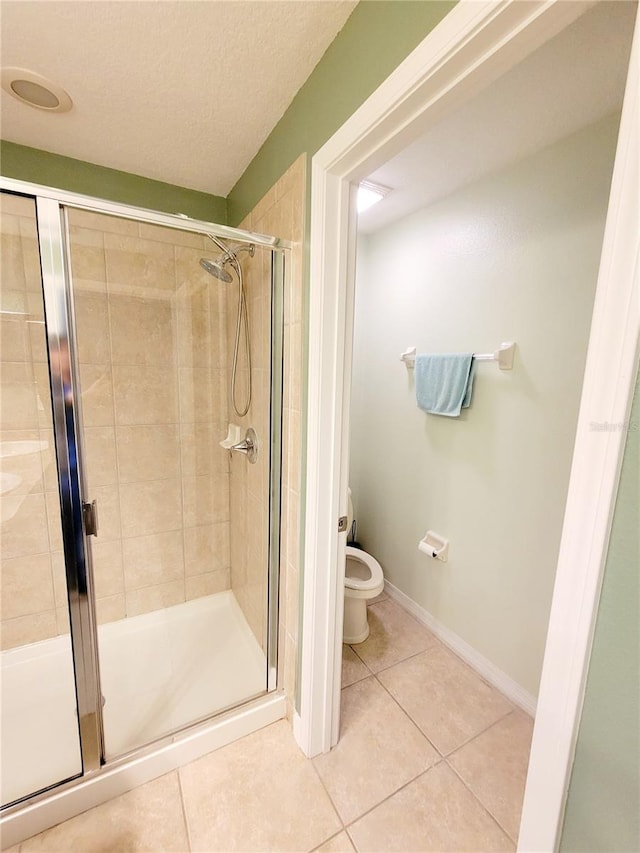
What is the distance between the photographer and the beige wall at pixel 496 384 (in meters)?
1.37

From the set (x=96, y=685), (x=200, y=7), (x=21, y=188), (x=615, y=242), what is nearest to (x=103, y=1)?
(x=200, y=7)

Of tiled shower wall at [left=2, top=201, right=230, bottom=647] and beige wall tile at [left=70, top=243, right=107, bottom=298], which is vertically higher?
beige wall tile at [left=70, top=243, right=107, bottom=298]

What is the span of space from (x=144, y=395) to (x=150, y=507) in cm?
61

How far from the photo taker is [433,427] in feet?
6.52

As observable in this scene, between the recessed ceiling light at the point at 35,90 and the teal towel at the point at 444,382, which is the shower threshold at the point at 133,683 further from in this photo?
the recessed ceiling light at the point at 35,90

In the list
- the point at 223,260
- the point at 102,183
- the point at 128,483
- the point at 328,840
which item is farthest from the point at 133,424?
the point at 328,840

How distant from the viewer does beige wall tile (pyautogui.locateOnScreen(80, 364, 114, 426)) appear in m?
1.68

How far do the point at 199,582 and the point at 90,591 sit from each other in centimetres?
98

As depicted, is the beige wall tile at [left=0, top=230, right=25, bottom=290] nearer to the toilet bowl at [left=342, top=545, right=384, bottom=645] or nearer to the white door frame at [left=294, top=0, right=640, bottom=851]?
the white door frame at [left=294, top=0, right=640, bottom=851]

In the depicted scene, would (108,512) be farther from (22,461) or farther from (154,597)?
(154,597)

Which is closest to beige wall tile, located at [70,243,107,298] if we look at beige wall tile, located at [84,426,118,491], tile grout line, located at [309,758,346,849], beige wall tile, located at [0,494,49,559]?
beige wall tile, located at [84,426,118,491]

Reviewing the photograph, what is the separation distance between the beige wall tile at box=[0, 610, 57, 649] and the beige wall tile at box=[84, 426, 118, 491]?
71 centimetres

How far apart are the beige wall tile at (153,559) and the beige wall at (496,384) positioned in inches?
52.2

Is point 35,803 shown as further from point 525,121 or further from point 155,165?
point 525,121
